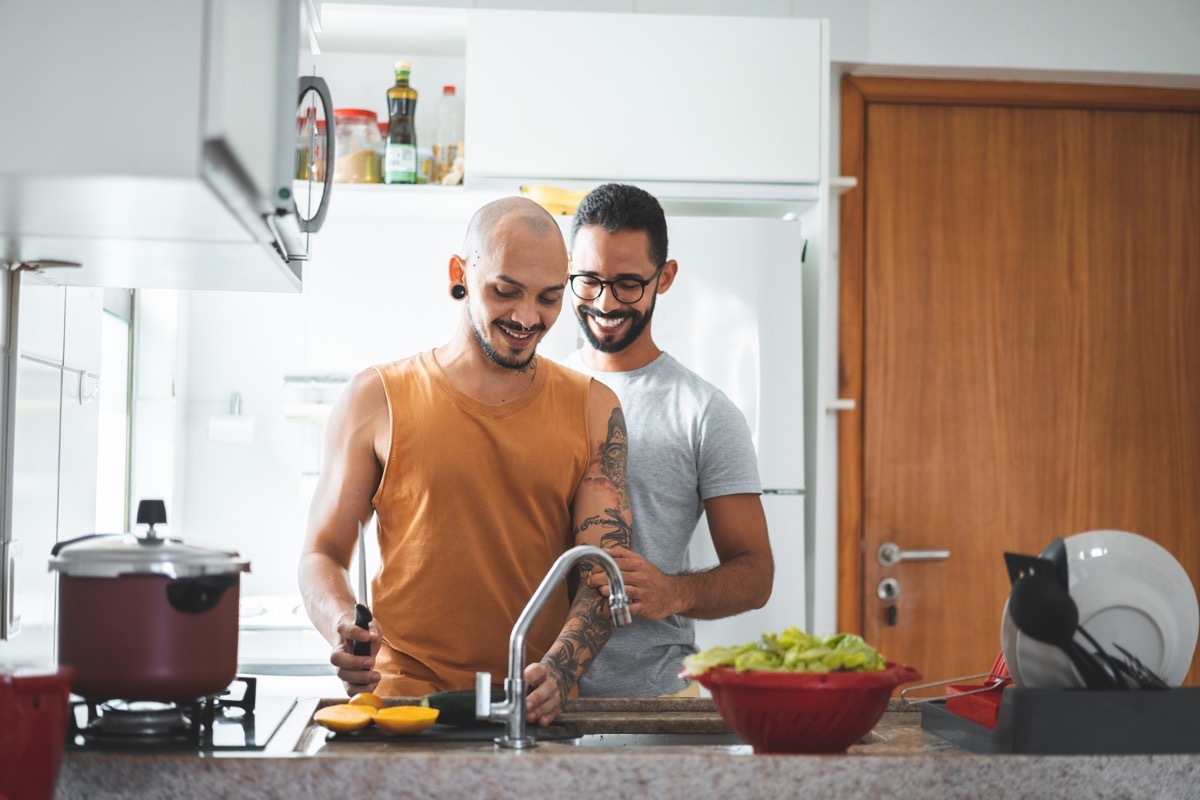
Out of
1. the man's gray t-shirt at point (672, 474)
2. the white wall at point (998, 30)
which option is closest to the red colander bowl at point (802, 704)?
the man's gray t-shirt at point (672, 474)

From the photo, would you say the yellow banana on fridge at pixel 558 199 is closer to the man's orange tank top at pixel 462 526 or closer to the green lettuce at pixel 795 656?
the man's orange tank top at pixel 462 526

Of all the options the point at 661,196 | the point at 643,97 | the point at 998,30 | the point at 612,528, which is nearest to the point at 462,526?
the point at 612,528

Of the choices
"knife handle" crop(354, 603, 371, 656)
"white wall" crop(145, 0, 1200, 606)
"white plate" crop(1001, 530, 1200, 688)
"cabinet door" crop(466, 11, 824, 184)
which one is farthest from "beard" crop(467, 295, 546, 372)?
→ "white wall" crop(145, 0, 1200, 606)

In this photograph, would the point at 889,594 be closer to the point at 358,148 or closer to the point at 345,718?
the point at 358,148

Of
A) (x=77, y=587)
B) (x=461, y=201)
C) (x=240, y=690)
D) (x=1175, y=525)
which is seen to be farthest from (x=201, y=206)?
(x=1175, y=525)

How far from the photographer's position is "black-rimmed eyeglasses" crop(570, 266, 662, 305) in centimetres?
214

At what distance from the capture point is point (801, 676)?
4.24 feet

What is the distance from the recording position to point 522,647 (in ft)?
4.33

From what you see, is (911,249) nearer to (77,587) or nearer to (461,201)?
(461,201)

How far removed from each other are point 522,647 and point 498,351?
2.00ft

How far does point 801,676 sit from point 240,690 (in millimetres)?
791

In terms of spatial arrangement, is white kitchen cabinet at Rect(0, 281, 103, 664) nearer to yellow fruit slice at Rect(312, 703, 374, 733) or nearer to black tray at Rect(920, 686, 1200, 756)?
yellow fruit slice at Rect(312, 703, 374, 733)

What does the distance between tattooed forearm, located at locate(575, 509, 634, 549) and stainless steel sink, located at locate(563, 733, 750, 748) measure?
0.34 m

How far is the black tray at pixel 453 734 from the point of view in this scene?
1405 mm
